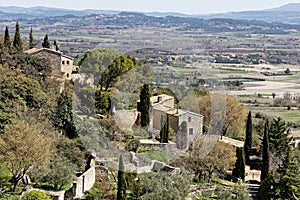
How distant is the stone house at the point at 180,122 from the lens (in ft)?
70.1

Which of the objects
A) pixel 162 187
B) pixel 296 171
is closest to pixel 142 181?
pixel 162 187

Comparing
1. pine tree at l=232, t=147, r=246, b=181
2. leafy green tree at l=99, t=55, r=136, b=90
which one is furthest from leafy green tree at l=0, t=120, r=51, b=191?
pine tree at l=232, t=147, r=246, b=181

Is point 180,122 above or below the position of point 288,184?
above

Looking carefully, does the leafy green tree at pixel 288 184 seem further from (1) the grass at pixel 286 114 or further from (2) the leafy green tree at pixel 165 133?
(1) the grass at pixel 286 114

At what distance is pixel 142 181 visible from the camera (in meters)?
15.0

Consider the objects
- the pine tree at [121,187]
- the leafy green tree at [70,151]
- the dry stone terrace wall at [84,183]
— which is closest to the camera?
the pine tree at [121,187]

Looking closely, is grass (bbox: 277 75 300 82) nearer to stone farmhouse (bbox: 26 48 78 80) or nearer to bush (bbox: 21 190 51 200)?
stone farmhouse (bbox: 26 48 78 80)

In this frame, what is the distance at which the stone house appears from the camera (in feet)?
70.1

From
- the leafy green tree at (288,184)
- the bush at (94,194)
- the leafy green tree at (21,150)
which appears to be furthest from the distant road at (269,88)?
the leafy green tree at (21,150)

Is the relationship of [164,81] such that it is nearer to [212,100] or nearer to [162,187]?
[212,100]

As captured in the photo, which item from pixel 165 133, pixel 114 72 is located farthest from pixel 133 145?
pixel 114 72

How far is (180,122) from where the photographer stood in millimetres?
21750

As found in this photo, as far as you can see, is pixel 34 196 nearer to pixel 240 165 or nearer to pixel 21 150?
pixel 21 150

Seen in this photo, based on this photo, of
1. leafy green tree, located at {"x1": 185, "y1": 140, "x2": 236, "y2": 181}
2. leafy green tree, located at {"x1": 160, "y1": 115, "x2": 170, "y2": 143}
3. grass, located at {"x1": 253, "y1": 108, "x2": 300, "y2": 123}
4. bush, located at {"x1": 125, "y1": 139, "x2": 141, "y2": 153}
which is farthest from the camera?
grass, located at {"x1": 253, "y1": 108, "x2": 300, "y2": 123}
